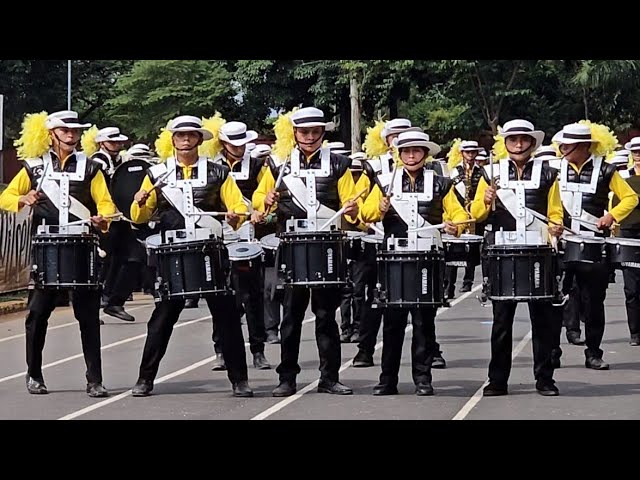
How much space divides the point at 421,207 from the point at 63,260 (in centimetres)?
273

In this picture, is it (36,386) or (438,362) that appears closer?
(36,386)

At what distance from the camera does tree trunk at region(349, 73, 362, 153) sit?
3547cm

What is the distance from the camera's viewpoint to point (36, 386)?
11.2m

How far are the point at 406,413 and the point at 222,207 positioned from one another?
2.12 m

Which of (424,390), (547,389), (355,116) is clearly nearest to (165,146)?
(424,390)

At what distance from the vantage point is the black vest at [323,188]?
10.9 metres

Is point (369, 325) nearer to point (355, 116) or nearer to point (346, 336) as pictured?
point (346, 336)

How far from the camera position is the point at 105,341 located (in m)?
14.8

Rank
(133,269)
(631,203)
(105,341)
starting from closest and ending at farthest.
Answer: (631,203) < (105,341) < (133,269)

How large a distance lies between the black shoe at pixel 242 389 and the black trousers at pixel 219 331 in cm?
3

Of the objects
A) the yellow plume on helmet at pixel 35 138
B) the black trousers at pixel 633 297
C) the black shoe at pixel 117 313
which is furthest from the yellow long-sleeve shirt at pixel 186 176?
the black shoe at pixel 117 313
